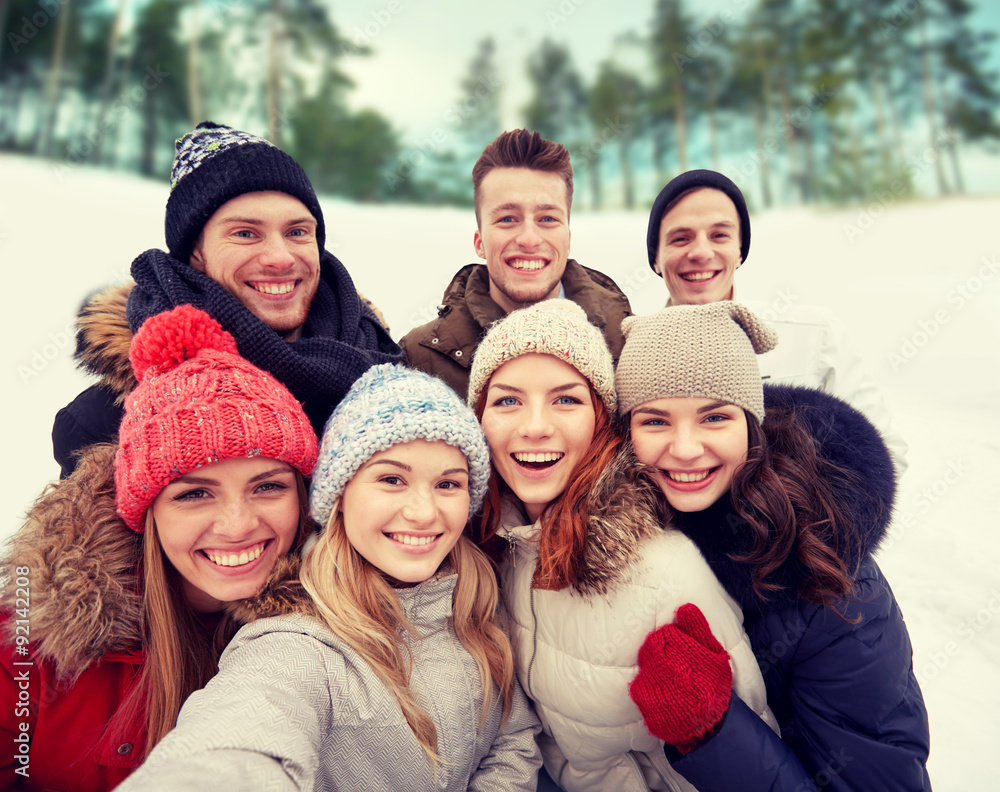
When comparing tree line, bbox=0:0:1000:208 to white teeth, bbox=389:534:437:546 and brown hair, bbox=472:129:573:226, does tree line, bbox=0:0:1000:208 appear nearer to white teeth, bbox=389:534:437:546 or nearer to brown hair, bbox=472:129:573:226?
brown hair, bbox=472:129:573:226

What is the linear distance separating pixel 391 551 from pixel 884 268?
12.2 meters

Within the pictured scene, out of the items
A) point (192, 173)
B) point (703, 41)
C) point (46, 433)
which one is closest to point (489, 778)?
point (192, 173)

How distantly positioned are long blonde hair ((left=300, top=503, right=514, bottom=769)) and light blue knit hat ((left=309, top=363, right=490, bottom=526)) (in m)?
0.10

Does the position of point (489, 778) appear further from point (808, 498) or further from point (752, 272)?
point (752, 272)

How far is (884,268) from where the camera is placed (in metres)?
10.6

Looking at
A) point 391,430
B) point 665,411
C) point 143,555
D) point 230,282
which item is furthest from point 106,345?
point 665,411

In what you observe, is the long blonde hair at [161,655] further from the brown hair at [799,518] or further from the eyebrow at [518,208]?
the eyebrow at [518,208]

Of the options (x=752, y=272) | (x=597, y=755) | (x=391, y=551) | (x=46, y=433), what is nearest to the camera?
(x=391, y=551)

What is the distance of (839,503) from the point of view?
64.9 inches

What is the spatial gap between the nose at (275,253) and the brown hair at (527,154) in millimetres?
1267

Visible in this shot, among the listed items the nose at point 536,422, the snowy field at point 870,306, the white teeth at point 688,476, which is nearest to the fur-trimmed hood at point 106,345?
the snowy field at point 870,306

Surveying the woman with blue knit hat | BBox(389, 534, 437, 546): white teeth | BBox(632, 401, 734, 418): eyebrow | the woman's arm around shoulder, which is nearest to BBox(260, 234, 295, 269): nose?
the woman with blue knit hat

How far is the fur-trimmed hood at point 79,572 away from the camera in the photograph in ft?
4.82

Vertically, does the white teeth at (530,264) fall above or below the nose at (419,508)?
above
